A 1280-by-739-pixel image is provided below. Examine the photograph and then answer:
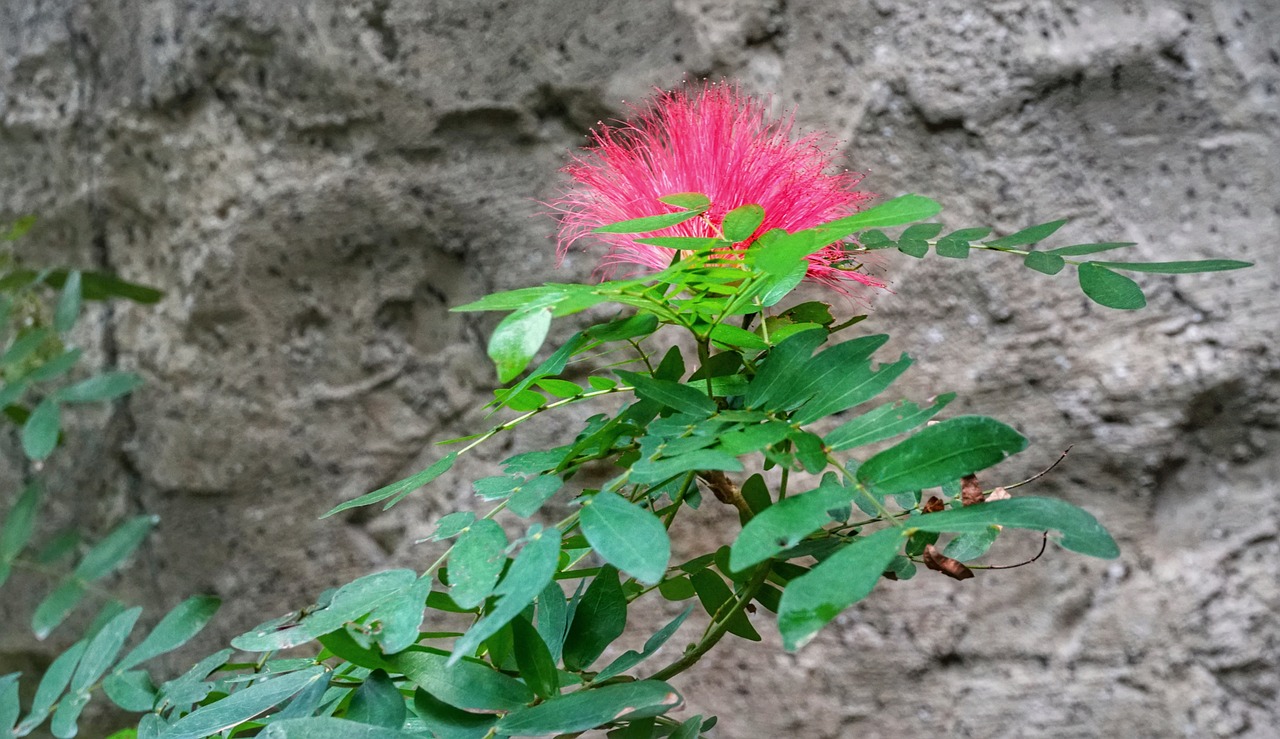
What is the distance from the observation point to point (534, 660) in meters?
0.43

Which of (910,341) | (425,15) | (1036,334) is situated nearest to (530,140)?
(425,15)

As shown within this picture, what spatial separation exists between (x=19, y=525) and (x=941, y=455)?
127cm

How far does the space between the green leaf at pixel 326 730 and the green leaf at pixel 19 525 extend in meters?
1.04

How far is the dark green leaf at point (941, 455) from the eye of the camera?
370 mm

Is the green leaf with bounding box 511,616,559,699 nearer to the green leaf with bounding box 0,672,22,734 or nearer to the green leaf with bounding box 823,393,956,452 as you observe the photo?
the green leaf with bounding box 823,393,956,452

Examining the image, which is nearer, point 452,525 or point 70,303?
point 452,525

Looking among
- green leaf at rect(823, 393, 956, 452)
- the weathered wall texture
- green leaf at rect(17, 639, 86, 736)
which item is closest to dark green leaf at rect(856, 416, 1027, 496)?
green leaf at rect(823, 393, 956, 452)

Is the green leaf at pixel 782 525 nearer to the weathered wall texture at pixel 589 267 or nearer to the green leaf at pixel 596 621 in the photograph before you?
the green leaf at pixel 596 621

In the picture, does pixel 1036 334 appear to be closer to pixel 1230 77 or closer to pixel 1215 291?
pixel 1215 291

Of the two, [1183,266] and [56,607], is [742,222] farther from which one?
[56,607]

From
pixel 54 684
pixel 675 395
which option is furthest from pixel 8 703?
pixel 675 395

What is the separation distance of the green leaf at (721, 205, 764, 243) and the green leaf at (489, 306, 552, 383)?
12 centimetres

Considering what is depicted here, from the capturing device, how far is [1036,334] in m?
1.11

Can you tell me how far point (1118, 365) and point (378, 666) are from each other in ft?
3.17
